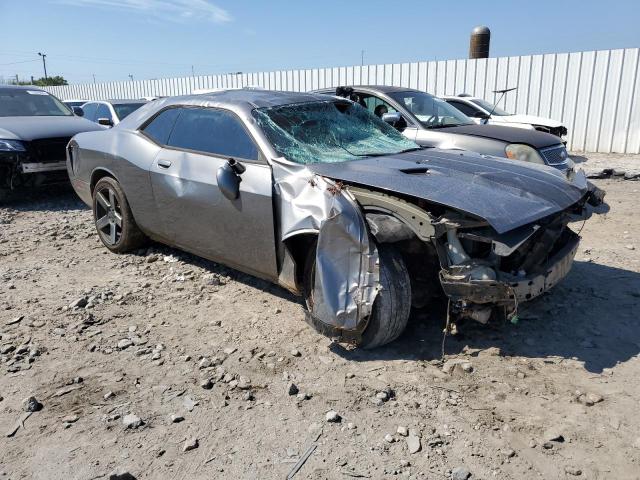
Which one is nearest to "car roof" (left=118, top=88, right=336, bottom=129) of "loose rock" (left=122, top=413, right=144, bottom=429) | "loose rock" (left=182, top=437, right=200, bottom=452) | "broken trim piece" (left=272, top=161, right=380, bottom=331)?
"broken trim piece" (left=272, top=161, right=380, bottom=331)

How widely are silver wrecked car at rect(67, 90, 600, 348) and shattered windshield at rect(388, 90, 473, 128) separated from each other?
272 centimetres

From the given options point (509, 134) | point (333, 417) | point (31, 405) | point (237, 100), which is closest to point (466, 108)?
point (509, 134)

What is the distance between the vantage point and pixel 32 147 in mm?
7234

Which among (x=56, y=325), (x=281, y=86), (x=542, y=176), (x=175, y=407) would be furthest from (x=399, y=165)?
(x=281, y=86)

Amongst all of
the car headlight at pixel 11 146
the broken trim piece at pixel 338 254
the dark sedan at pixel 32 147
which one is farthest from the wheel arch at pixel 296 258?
→ the car headlight at pixel 11 146

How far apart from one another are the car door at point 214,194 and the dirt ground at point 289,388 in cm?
48

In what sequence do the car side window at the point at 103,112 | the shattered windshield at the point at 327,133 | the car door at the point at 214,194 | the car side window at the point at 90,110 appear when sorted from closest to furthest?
1. the car door at the point at 214,194
2. the shattered windshield at the point at 327,133
3. the car side window at the point at 103,112
4. the car side window at the point at 90,110

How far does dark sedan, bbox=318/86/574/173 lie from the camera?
639 centimetres

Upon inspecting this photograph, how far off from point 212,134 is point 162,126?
2.46 ft

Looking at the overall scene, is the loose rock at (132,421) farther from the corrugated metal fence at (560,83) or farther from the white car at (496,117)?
the corrugated metal fence at (560,83)

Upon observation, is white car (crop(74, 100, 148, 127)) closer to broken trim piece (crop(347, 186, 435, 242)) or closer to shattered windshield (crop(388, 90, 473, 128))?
shattered windshield (crop(388, 90, 473, 128))

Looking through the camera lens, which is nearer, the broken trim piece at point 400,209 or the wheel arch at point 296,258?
the broken trim piece at point 400,209

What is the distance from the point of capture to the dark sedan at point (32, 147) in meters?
7.17

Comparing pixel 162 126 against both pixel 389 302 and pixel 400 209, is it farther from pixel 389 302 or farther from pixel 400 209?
pixel 389 302
